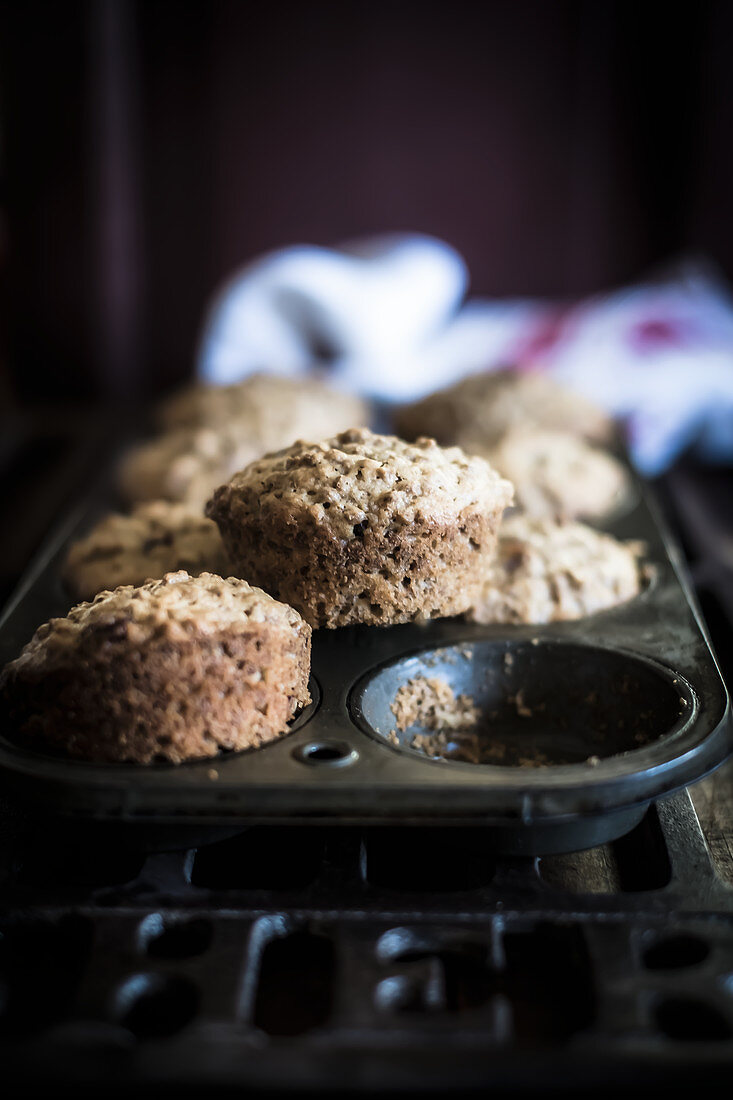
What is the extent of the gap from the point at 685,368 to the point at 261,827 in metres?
1.77

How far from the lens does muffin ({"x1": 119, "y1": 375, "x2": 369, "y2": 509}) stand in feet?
5.54

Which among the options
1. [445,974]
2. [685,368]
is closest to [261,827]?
[445,974]

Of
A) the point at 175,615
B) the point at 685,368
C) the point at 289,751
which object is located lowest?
the point at 685,368

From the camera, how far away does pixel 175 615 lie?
0.93 m

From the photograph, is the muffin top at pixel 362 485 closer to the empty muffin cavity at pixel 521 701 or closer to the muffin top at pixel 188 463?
the empty muffin cavity at pixel 521 701

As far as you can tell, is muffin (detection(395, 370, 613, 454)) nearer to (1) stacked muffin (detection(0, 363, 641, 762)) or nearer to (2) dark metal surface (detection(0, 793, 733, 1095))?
(1) stacked muffin (detection(0, 363, 641, 762))

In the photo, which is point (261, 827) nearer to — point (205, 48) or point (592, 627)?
point (592, 627)

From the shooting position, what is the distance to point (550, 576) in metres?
1.30

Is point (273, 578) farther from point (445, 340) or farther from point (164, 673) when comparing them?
point (445, 340)

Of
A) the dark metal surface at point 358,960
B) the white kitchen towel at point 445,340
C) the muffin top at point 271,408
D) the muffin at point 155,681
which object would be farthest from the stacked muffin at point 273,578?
the white kitchen towel at point 445,340

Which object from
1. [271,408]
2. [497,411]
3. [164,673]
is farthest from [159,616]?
[497,411]

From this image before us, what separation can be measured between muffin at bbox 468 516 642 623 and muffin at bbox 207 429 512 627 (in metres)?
0.10

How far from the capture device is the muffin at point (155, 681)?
90cm

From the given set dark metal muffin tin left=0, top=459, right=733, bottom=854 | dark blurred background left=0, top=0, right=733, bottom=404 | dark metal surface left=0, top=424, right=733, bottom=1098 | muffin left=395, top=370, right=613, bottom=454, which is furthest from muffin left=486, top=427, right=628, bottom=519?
dark blurred background left=0, top=0, right=733, bottom=404
